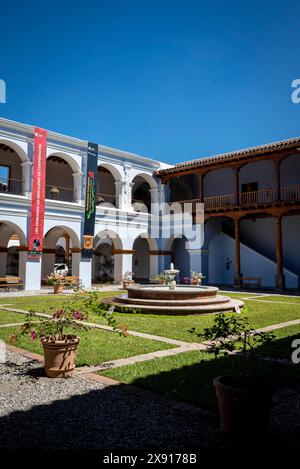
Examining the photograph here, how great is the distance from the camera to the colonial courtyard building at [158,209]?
1878 cm

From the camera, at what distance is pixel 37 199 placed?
61.8 ft

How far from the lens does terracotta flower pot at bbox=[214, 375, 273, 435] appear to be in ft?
10.5

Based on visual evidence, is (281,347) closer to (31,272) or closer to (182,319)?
(182,319)

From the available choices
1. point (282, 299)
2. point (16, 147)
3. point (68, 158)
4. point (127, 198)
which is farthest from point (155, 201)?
point (282, 299)

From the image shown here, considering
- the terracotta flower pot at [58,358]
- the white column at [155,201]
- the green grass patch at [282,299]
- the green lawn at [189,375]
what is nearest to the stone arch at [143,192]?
the white column at [155,201]

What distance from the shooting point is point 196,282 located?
19.0 metres

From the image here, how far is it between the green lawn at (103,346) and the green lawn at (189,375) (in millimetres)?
621

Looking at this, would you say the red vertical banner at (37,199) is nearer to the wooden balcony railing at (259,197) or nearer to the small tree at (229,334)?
the wooden balcony railing at (259,197)

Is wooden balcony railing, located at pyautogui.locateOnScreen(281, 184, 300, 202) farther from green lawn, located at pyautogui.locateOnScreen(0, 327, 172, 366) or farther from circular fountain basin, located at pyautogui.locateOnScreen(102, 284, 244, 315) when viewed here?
green lawn, located at pyautogui.locateOnScreen(0, 327, 172, 366)

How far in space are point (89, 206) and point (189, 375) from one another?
16375 millimetres

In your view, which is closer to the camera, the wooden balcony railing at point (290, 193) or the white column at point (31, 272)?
the white column at point (31, 272)

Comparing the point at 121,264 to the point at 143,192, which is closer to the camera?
the point at 121,264

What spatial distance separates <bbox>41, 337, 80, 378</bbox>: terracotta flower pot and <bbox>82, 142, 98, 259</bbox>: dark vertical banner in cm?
1557
